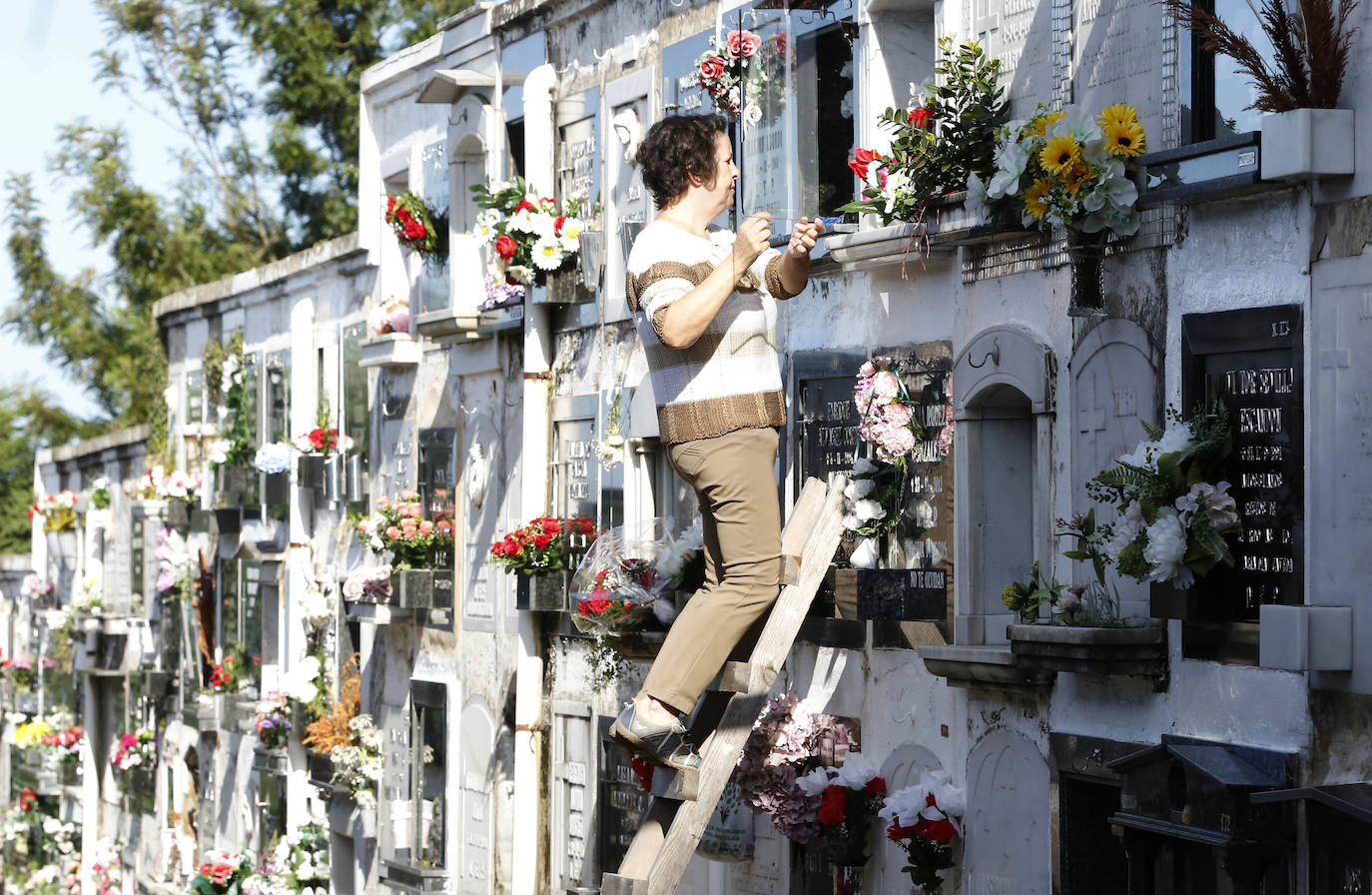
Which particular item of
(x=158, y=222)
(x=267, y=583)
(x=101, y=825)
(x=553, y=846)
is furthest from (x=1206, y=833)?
(x=158, y=222)

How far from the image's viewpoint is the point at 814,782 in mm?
10242

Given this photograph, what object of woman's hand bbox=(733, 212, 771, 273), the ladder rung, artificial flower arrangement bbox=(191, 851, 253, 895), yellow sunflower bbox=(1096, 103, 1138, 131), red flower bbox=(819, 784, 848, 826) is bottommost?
artificial flower arrangement bbox=(191, 851, 253, 895)

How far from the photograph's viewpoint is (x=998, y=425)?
31.8 ft

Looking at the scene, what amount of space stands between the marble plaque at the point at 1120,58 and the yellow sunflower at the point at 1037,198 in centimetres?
50

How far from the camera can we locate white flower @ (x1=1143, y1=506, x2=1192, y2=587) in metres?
7.93

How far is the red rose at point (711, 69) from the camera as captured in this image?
37.4 ft

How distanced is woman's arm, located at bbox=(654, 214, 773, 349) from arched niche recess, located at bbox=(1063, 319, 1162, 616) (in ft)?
7.96

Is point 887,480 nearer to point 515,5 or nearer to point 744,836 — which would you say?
point 744,836

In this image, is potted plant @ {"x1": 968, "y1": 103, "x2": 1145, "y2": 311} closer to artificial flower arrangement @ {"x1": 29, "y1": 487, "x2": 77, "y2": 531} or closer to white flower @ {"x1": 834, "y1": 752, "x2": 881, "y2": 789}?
white flower @ {"x1": 834, "y1": 752, "x2": 881, "y2": 789}

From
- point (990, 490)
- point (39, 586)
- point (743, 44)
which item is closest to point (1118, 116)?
point (990, 490)

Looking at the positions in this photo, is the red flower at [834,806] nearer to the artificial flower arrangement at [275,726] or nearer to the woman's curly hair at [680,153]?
the woman's curly hair at [680,153]

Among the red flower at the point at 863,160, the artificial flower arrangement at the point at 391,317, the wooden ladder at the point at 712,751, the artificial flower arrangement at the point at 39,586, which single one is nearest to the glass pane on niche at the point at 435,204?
the artificial flower arrangement at the point at 391,317

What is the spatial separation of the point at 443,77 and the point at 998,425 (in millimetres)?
7113

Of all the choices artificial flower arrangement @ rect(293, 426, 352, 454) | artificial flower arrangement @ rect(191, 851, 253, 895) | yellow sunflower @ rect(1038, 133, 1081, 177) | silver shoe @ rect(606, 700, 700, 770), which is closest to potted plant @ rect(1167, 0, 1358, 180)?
yellow sunflower @ rect(1038, 133, 1081, 177)
